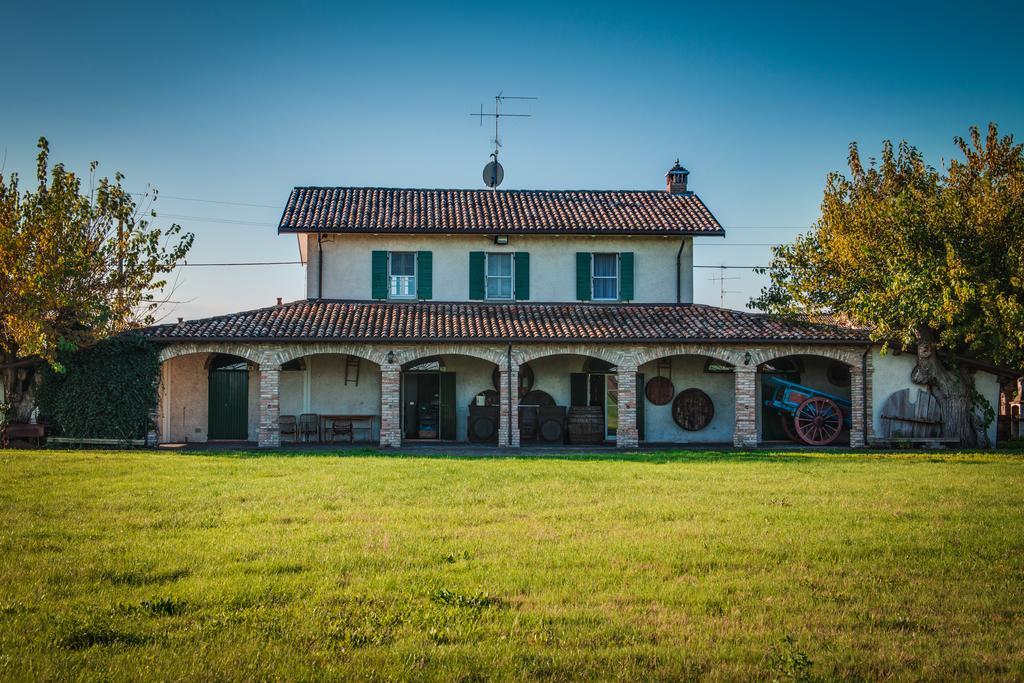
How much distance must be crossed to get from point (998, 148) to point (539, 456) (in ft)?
41.9

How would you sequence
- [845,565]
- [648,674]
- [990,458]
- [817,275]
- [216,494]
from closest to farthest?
1. [648,674]
2. [845,565]
3. [216,494]
4. [990,458]
5. [817,275]

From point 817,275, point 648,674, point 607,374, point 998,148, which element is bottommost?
point 648,674

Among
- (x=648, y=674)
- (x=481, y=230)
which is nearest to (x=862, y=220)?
(x=481, y=230)

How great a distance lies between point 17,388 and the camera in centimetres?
2011

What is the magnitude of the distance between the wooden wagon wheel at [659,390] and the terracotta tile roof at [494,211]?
398 centimetres

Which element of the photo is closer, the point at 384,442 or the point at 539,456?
the point at 539,456

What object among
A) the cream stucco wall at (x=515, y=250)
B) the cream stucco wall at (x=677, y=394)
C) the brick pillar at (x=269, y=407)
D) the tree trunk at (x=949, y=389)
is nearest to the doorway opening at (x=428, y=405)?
the cream stucco wall at (x=515, y=250)

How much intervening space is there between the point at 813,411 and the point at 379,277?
11697mm

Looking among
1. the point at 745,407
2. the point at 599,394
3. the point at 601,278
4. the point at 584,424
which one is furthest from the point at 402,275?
the point at 745,407

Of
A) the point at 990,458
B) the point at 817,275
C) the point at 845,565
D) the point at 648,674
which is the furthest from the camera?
the point at 817,275

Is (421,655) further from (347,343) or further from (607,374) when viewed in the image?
(607,374)

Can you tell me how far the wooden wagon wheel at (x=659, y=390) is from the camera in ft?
73.6

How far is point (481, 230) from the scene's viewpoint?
22375mm

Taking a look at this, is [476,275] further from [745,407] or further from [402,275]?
[745,407]
